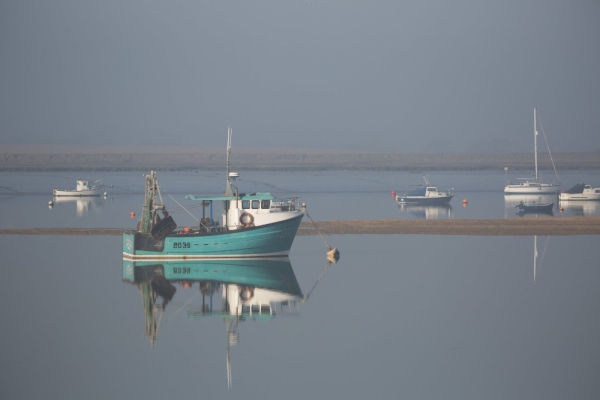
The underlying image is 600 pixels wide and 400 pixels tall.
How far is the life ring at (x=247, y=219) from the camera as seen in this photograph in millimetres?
42062

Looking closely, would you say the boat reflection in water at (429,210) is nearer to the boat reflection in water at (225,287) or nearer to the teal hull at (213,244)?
the teal hull at (213,244)

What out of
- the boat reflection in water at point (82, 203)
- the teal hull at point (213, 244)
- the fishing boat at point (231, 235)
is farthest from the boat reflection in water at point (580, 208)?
the boat reflection in water at point (82, 203)

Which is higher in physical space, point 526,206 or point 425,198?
point 425,198

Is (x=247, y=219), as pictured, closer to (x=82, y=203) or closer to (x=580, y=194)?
(x=82, y=203)

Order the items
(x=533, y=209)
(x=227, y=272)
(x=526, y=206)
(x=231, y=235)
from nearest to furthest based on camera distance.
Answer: (x=227, y=272) < (x=231, y=235) < (x=526, y=206) < (x=533, y=209)

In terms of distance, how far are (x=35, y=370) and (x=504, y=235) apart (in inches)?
1367

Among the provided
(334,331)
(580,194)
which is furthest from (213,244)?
(580,194)

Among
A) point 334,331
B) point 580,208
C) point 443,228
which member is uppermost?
point 580,208

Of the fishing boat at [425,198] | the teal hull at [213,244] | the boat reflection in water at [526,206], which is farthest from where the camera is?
the fishing boat at [425,198]

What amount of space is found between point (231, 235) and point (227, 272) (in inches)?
99.9

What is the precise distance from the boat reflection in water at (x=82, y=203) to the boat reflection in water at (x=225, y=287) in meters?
33.8

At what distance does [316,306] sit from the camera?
32.1 m

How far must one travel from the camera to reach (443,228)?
58031mm

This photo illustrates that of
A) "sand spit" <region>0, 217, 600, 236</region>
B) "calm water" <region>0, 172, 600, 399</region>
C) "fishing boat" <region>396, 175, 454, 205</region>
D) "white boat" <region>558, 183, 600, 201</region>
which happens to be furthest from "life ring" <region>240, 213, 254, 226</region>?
"white boat" <region>558, 183, 600, 201</region>
